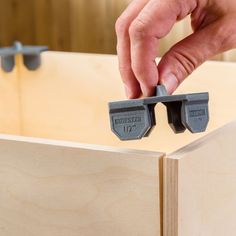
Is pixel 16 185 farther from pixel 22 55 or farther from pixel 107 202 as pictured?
pixel 22 55

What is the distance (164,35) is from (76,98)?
54 centimetres

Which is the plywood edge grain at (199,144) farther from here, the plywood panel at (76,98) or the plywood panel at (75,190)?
the plywood panel at (76,98)

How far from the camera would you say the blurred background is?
89.5 inches

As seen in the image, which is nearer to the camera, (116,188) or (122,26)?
(116,188)

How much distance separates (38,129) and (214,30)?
563 mm

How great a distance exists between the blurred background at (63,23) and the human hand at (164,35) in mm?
1362

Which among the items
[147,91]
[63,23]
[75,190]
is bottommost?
[75,190]

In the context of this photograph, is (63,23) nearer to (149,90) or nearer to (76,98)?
(76,98)

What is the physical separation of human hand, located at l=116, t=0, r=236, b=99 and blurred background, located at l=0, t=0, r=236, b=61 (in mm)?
1362

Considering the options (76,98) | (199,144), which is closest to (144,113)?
(199,144)

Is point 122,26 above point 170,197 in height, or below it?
above

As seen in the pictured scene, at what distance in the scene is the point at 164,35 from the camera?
739 millimetres

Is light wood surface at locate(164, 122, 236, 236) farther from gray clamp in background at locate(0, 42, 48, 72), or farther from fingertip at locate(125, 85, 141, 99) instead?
gray clamp in background at locate(0, 42, 48, 72)

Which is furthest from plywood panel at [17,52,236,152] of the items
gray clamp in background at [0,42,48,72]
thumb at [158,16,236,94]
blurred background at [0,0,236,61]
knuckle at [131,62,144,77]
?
blurred background at [0,0,236,61]
